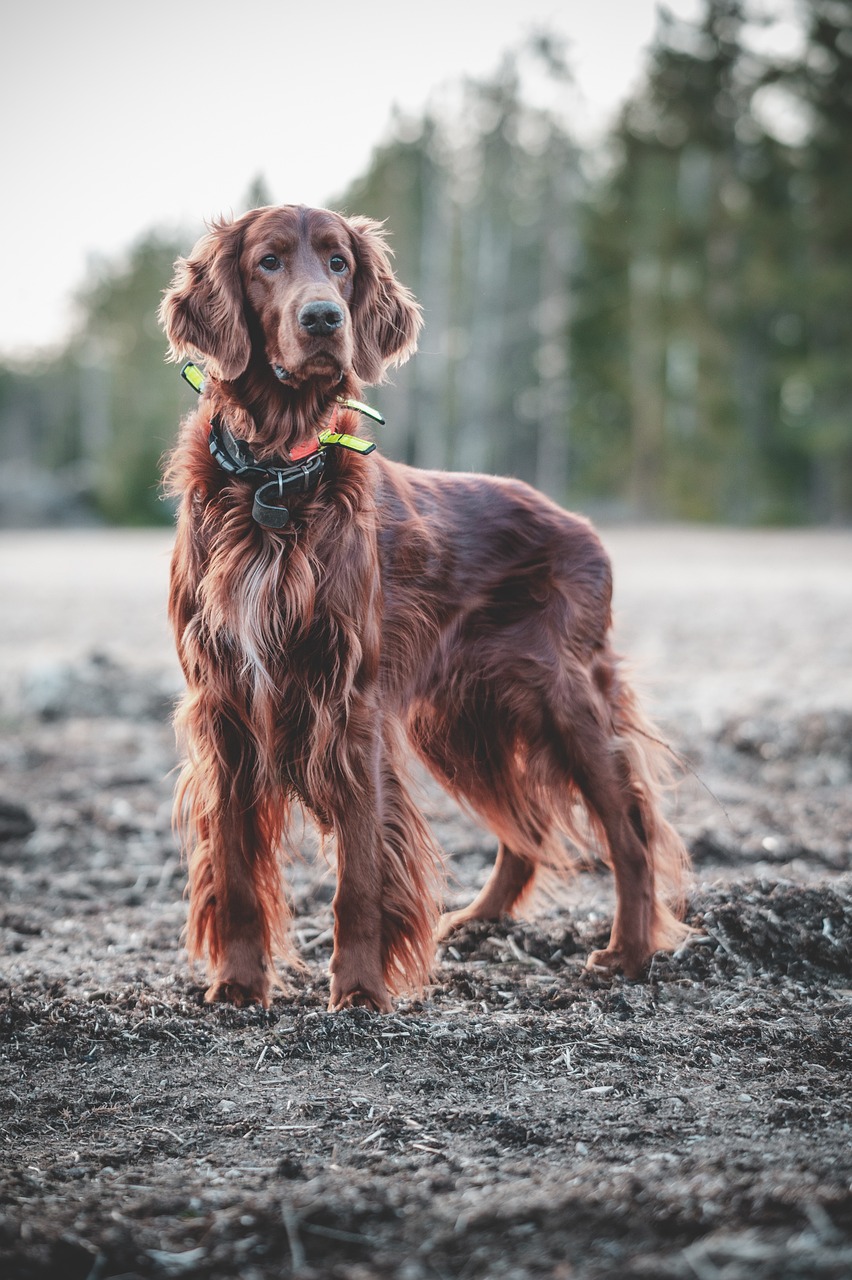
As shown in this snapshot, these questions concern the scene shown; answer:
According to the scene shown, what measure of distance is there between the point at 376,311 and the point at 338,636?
3.28 feet

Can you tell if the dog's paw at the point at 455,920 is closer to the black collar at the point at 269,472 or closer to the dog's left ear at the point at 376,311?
the black collar at the point at 269,472

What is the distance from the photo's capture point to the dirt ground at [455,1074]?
1641 mm

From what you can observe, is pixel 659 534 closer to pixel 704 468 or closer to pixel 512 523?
pixel 704 468

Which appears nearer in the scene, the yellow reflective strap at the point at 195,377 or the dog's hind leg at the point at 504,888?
the yellow reflective strap at the point at 195,377

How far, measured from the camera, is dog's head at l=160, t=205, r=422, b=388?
286cm

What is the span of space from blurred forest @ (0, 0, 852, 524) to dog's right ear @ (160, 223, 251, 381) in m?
19.9

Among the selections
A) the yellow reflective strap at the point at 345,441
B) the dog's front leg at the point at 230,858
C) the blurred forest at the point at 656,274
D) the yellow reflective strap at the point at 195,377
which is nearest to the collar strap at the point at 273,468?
the yellow reflective strap at the point at 345,441

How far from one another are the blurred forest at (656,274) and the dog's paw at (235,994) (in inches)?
807

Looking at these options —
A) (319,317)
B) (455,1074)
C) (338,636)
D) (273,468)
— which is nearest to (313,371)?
(319,317)

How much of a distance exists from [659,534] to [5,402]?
45.7m

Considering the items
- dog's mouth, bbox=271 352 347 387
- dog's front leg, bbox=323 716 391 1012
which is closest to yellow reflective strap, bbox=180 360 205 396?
dog's mouth, bbox=271 352 347 387

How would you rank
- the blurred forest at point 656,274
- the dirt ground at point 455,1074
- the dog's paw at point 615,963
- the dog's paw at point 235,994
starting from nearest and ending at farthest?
the dirt ground at point 455,1074 < the dog's paw at point 235,994 < the dog's paw at point 615,963 < the blurred forest at point 656,274

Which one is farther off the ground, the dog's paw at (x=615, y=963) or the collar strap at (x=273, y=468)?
the collar strap at (x=273, y=468)

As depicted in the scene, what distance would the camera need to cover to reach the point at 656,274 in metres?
26.6
